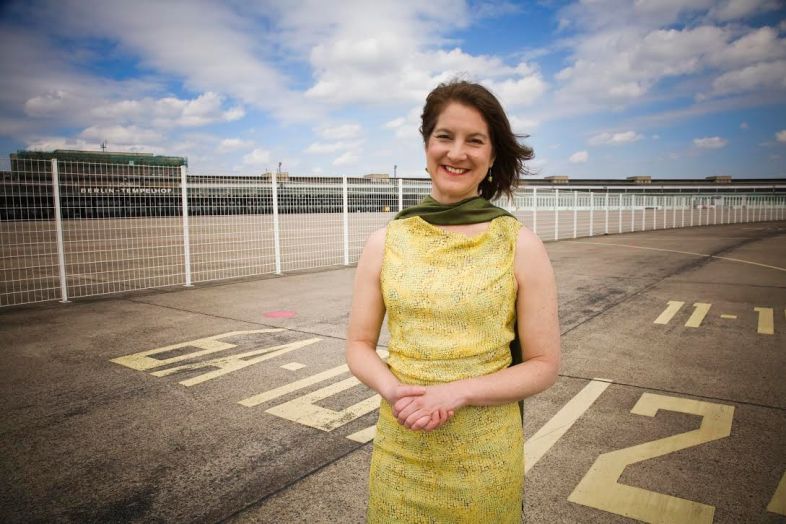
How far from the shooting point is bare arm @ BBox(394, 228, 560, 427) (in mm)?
1215

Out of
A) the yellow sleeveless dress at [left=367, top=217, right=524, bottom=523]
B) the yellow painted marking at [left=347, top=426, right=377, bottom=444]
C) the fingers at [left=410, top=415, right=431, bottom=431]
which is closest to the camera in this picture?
the fingers at [left=410, top=415, right=431, bottom=431]

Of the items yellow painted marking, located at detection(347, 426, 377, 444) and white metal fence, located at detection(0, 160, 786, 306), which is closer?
yellow painted marking, located at detection(347, 426, 377, 444)

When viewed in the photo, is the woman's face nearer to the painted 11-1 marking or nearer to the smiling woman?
the smiling woman

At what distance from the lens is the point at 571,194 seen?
784 inches

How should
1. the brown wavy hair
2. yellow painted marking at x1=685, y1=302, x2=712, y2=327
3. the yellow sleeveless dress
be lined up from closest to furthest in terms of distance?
the yellow sleeveless dress
the brown wavy hair
yellow painted marking at x1=685, y1=302, x2=712, y2=327

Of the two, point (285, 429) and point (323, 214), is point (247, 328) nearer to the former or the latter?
point (285, 429)

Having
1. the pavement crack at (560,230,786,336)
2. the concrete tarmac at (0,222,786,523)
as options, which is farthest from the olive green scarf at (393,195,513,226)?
the pavement crack at (560,230,786,336)

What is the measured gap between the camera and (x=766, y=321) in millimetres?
5980

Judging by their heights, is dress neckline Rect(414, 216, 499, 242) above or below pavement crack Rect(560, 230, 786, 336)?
above

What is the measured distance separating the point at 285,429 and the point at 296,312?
3.49 metres

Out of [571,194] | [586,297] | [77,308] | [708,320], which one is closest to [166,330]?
[77,308]

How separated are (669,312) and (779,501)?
15.0 ft

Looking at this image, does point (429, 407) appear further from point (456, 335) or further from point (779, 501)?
point (779, 501)

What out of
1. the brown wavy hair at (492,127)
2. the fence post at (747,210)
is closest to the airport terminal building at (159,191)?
the brown wavy hair at (492,127)
